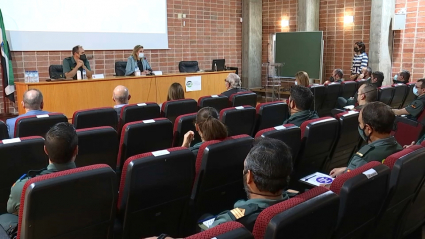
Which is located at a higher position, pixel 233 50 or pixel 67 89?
pixel 233 50

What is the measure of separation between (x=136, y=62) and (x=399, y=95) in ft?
15.5

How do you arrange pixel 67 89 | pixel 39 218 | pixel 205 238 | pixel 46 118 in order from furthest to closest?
1. pixel 67 89
2. pixel 46 118
3. pixel 39 218
4. pixel 205 238

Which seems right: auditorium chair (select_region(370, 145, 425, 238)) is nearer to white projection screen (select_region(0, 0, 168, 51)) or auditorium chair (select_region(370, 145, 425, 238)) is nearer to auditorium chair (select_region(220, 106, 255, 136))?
auditorium chair (select_region(220, 106, 255, 136))

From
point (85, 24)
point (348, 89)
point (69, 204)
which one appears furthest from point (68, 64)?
point (69, 204)

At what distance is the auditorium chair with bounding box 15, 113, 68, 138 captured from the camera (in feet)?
10.4

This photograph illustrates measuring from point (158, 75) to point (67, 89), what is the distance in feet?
5.97

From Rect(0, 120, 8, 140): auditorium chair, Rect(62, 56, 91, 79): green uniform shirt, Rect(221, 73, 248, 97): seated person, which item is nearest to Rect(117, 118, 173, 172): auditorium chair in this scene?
Rect(0, 120, 8, 140): auditorium chair

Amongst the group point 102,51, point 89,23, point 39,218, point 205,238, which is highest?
point 89,23

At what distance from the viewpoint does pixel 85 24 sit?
7875 millimetres

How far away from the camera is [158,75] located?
7309 mm

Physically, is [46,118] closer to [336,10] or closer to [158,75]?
[158,75]

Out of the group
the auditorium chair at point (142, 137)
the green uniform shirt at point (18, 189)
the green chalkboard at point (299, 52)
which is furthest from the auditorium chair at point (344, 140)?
the green chalkboard at point (299, 52)

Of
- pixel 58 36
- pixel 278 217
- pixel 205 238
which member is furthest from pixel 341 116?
pixel 58 36

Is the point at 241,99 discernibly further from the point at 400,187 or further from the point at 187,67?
the point at 187,67
